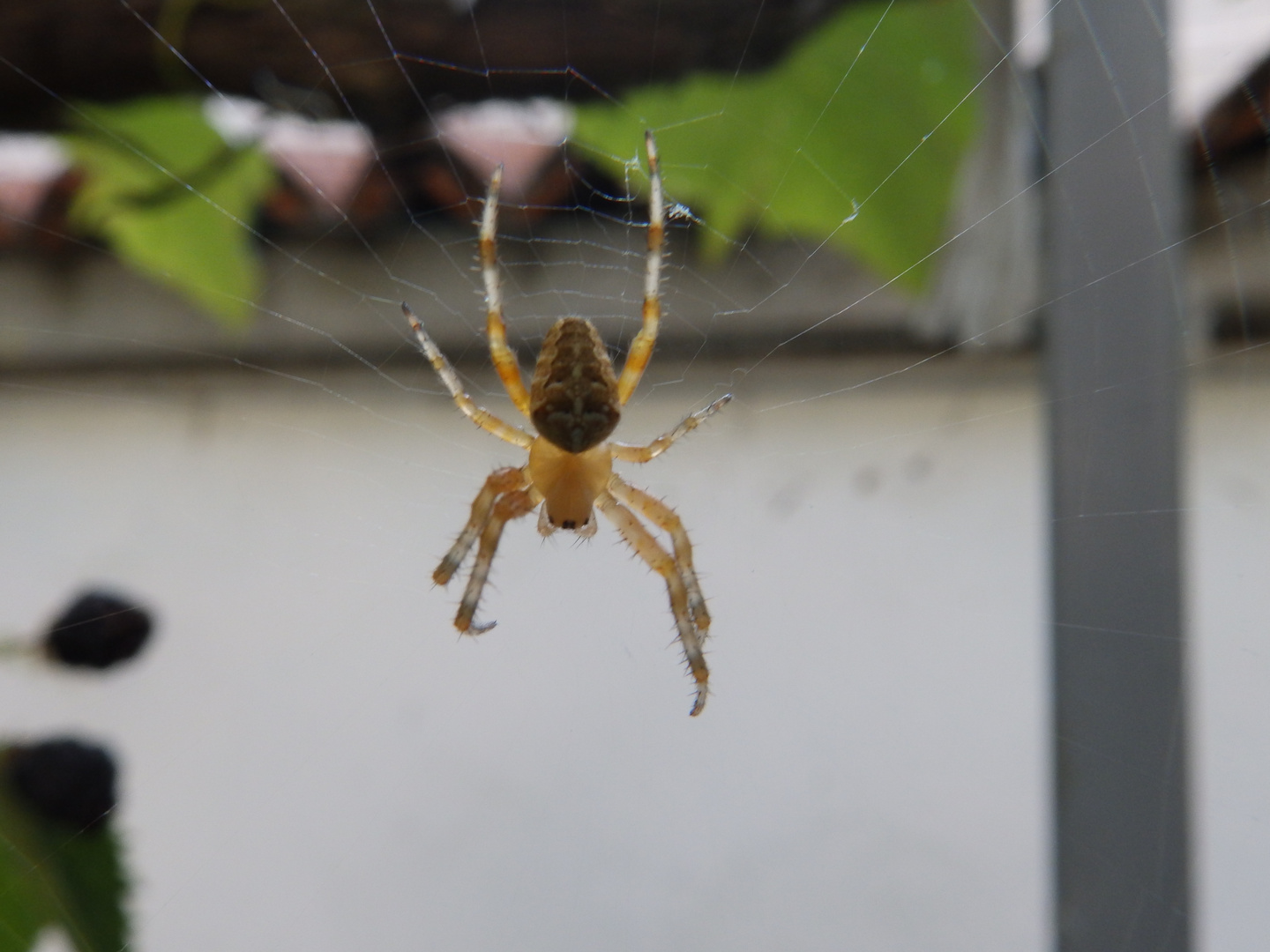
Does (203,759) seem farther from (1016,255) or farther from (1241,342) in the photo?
(1241,342)

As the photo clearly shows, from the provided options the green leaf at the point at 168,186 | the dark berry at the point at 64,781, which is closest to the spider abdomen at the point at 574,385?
the green leaf at the point at 168,186

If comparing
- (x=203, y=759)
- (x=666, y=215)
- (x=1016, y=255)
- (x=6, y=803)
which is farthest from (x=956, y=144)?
(x=203, y=759)

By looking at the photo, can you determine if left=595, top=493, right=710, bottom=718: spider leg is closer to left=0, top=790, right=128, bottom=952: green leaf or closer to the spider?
the spider

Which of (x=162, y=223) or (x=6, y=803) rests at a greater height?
(x=162, y=223)

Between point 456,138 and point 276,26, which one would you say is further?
point 456,138

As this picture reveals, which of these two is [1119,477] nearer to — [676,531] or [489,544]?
[676,531]

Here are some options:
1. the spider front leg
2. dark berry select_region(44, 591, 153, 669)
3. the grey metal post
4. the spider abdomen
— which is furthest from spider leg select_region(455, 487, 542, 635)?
the grey metal post
